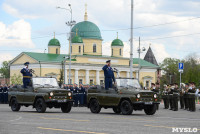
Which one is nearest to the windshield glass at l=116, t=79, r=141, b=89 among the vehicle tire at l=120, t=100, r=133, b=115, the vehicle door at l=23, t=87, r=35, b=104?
the vehicle tire at l=120, t=100, r=133, b=115

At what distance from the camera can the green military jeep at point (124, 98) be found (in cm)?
2239

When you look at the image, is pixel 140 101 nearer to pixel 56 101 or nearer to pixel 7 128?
pixel 56 101

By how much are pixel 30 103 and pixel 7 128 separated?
10461mm

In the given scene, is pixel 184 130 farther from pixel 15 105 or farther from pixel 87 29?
A: pixel 87 29

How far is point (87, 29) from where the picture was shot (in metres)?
112

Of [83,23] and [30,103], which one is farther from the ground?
[83,23]

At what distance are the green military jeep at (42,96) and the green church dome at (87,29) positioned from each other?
8522 cm

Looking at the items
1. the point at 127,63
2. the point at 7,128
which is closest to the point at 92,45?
the point at 127,63

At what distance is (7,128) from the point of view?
47.4 feet

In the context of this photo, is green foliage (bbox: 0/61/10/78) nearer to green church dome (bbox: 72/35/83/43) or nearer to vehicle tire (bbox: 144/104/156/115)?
green church dome (bbox: 72/35/83/43)

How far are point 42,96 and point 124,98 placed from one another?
417cm

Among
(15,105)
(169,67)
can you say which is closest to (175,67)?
(169,67)

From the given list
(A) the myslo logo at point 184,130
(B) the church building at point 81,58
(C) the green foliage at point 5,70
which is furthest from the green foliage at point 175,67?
(A) the myslo logo at point 184,130

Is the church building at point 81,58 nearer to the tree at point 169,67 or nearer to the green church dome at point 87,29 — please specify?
the green church dome at point 87,29
